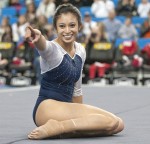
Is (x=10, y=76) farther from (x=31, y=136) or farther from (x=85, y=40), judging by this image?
(x=31, y=136)

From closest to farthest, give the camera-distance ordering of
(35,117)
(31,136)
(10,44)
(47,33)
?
1. (31,136)
2. (35,117)
3. (47,33)
4. (10,44)

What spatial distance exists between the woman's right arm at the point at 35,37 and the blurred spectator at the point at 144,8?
12.2m

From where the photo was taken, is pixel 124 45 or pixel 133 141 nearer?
pixel 133 141

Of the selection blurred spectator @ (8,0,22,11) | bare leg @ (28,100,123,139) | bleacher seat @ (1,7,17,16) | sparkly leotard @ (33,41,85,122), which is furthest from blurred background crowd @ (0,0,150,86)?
bare leg @ (28,100,123,139)

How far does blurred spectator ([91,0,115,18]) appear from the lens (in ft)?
58.2

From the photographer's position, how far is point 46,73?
584 cm

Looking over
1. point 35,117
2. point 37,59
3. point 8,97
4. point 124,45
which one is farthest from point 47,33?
point 35,117

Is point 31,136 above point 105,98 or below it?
above

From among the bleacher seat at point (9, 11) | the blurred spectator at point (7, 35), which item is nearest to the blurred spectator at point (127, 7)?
the blurred spectator at point (7, 35)

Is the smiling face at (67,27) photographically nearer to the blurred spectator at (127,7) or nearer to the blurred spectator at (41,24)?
the blurred spectator at (41,24)

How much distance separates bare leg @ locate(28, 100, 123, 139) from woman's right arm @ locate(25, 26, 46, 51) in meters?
0.61

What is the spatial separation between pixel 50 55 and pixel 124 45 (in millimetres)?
9844

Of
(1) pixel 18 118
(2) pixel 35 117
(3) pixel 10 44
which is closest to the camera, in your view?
(2) pixel 35 117

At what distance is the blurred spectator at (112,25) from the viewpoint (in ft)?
54.4
